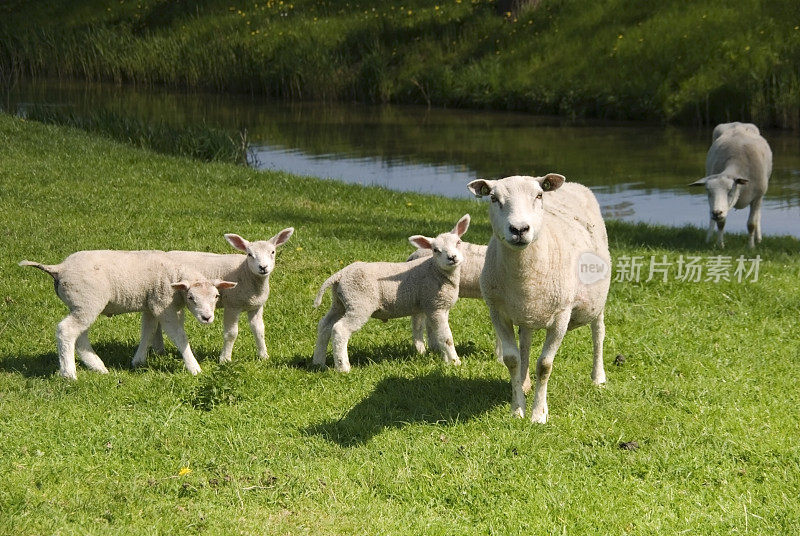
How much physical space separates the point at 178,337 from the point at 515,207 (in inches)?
119

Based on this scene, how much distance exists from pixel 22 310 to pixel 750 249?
826 centimetres

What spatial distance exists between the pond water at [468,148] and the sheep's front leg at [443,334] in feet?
25.8

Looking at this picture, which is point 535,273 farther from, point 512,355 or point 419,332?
point 419,332

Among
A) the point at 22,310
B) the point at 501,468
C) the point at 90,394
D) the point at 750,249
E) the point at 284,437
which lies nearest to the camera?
the point at 501,468

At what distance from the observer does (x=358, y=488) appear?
566cm

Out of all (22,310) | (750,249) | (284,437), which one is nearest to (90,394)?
(284,437)

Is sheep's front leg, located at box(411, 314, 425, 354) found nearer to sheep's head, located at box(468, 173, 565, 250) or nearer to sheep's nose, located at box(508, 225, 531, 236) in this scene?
sheep's head, located at box(468, 173, 565, 250)

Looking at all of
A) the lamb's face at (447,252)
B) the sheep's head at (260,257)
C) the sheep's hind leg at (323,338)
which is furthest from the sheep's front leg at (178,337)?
the lamb's face at (447,252)

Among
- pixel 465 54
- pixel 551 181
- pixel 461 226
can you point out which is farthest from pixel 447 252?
pixel 465 54

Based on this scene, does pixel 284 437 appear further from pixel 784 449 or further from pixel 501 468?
pixel 784 449

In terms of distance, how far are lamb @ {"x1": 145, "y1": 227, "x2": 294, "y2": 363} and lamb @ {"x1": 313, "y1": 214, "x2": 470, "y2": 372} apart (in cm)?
52

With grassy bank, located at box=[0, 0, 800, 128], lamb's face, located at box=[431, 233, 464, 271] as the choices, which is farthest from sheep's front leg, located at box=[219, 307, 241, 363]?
grassy bank, located at box=[0, 0, 800, 128]

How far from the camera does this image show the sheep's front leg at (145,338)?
7664 millimetres

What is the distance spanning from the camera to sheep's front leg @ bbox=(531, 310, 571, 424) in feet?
21.0
